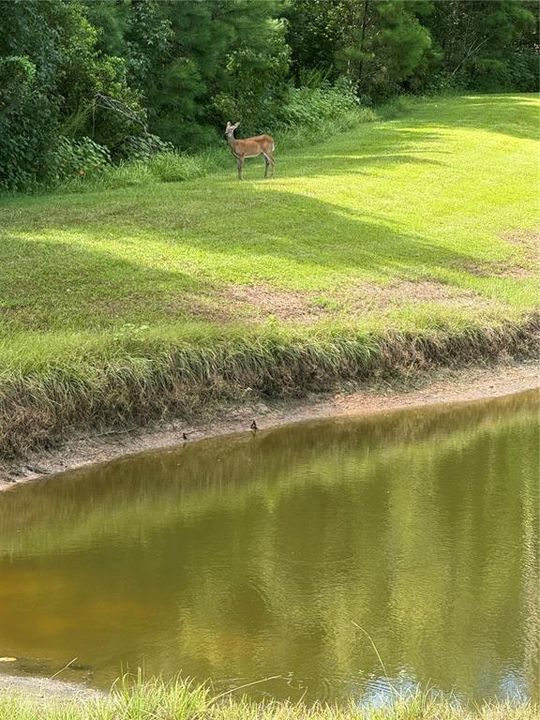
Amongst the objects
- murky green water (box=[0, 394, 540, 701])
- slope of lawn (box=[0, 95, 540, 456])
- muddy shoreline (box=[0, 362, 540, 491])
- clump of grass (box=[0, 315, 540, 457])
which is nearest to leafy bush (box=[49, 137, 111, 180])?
slope of lawn (box=[0, 95, 540, 456])

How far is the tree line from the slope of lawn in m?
1.64

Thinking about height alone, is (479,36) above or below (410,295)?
above

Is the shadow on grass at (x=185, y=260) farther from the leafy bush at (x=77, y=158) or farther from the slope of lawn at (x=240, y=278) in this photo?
the leafy bush at (x=77, y=158)

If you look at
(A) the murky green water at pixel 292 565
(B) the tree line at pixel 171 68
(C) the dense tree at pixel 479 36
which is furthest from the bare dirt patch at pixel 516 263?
(C) the dense tree at pixel 479 36

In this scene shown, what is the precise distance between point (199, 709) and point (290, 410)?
5.90 meters

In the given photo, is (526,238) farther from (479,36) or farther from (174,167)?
(479,36)

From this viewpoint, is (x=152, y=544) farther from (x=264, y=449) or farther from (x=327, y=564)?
(x=264, y=449)

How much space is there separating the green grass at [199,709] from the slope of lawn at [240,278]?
4.25m

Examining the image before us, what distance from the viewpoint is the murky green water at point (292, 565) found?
6.00 m

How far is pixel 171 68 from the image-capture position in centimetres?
2395

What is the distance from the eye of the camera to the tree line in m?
18.9

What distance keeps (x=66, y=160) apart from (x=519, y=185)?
297 inches

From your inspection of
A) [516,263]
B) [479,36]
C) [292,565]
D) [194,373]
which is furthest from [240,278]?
[479,36]

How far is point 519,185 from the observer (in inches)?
843
